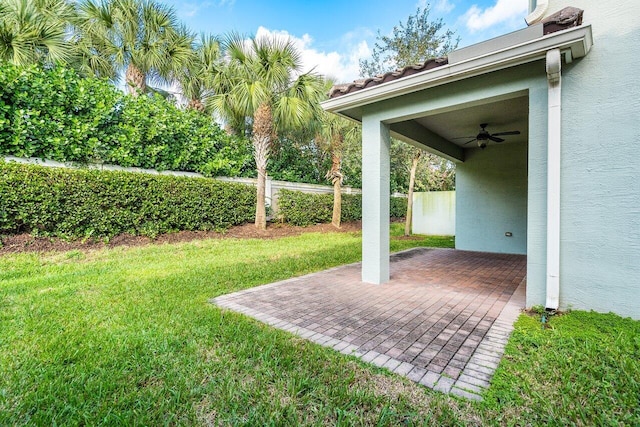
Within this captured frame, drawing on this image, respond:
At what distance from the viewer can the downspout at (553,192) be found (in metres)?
3.45

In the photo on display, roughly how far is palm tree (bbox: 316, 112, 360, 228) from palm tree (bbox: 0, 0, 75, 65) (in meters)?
8.17

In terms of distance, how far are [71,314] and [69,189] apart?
15.3 feet

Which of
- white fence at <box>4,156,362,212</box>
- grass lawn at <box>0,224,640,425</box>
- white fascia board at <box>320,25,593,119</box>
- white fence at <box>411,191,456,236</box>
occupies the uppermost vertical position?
white fascia board at <box>320,25,593,119</box>

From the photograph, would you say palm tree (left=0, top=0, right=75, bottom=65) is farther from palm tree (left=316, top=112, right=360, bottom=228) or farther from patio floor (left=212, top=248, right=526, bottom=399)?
patio floor (left=212, top=248, right=526, bottom=399)

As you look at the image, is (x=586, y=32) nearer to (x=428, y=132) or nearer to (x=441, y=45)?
(x=428, y=132)

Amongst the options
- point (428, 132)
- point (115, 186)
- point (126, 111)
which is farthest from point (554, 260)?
point (126, 111)

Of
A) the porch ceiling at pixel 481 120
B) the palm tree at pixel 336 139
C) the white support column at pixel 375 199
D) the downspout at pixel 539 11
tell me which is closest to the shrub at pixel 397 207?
the palm tree at pixel 336 139

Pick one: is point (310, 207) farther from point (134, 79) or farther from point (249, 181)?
point (134, 79)

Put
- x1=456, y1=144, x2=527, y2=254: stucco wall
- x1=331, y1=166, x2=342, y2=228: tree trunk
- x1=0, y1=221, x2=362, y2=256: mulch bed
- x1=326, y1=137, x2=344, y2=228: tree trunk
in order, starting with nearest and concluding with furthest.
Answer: x1=0, y1=221, x2=362, y2=256: mulch bed
x1=456, y1=144, x2=527, y2=254: stucco wall
x1=326, y1=137, x2=344, y2=228: tree trunk
x1=331, y1=166, x2=342, y2=228: tree trunk

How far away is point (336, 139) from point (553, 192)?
1032 centimetres

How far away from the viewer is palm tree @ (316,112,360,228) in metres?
12.6

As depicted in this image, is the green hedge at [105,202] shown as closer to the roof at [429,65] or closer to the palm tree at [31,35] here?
the palm tree at [31,35]

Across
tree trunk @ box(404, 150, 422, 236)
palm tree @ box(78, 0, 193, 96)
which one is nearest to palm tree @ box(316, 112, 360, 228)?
tree trunk @ box(404, 150, 422, 236)

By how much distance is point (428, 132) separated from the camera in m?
6.88
